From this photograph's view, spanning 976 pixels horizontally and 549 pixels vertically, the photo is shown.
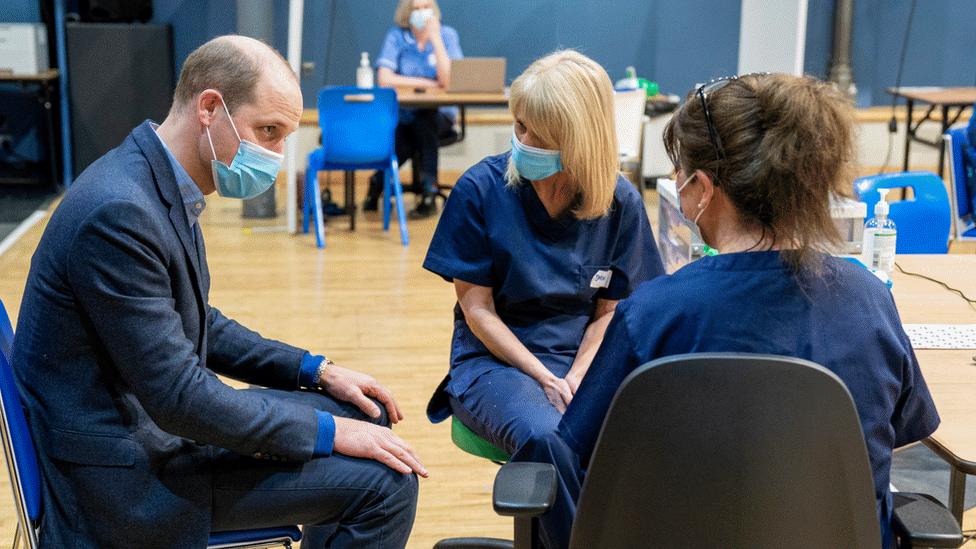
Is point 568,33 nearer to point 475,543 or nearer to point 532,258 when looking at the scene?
point 532,258

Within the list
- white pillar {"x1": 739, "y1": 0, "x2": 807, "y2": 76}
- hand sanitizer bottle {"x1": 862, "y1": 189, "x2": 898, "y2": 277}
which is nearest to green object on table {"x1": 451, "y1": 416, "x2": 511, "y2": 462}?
hand sanitizer bottle {"x1": 862, "y1": 189, "x2": 898, "y2": 277}

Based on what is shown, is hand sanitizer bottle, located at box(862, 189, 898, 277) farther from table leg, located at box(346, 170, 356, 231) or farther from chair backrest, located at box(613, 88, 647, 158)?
table leg, located at box(346, 170, 356, 231)

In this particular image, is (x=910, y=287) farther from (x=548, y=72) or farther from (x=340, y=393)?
(x=340, y=393)

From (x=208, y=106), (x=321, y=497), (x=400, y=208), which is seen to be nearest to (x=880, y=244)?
(x=321, y=497)

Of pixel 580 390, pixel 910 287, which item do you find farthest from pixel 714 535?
pixel 910 287

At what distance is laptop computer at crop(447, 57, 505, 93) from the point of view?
6.52 meters

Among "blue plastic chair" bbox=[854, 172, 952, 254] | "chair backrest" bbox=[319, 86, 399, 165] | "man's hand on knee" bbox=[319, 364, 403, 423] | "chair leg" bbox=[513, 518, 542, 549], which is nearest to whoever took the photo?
"chair leg" bbox=[513, 518, 542, 549]

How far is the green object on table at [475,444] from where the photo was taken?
88.4 inches

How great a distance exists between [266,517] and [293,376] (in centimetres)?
35

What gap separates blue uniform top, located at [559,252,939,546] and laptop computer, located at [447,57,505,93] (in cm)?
516

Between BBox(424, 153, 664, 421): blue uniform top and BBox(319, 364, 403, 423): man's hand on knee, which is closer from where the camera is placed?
BBox(319, 364, 403, 423): man's hand on knee

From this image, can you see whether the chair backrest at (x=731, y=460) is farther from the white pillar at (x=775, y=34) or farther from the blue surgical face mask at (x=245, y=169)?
the white pillar at (x=775, y=34)

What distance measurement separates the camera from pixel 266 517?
5.89ft

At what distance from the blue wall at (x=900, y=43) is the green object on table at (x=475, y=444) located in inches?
259
